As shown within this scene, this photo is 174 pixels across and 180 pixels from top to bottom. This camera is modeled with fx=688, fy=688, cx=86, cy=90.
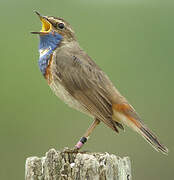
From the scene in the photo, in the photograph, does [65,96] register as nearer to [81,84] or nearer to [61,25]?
[81,84]

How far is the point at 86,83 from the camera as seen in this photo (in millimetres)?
8703

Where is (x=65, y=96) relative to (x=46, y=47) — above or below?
below

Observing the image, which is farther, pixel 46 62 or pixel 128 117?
pixel 46 62

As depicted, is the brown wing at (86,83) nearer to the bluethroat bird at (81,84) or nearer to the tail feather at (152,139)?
the bluethroat bird at (81,84)

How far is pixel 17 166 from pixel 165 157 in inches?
103

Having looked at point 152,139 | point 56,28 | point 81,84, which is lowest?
point 152,139

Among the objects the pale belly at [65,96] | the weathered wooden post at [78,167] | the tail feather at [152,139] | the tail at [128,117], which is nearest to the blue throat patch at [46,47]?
the pale belly at [65,96]

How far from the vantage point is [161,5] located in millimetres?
17906

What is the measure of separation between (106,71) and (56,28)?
4.95 m

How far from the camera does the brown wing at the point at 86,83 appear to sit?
851 cm

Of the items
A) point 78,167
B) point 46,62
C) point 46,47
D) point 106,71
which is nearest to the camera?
point 78,167

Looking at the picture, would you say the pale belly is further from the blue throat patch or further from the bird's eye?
the bird's eye

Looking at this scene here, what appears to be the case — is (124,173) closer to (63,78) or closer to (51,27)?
(63,78)

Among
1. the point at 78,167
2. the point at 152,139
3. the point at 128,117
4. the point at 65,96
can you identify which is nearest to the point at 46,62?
the point at 65,96
